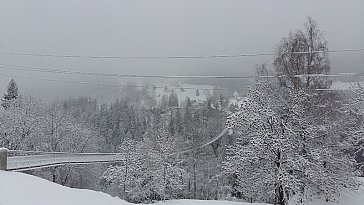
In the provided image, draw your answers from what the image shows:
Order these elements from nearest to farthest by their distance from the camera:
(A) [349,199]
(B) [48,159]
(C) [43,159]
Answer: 1. (A) [349,199]
2. (C) [43,159]
3. (B) [48,159]

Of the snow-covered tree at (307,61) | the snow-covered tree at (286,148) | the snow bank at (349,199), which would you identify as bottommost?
the snow bank at (349,199)

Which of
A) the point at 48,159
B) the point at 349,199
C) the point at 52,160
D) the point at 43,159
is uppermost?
the point at 43,159

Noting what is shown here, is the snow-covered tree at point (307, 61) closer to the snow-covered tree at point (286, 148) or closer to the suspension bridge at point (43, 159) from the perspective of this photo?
the snow-covered tree at point (286, 148)

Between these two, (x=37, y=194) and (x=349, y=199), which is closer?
(x=37, y=194)

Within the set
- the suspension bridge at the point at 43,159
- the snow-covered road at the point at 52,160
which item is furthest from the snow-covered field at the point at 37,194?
the snow-covered road at the point at 52,160

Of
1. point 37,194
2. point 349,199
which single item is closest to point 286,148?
→ point 349,199

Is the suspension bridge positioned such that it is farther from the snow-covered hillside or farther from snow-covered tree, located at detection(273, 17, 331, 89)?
snow-covered tree, located at detection(273, 17, 331, 89)

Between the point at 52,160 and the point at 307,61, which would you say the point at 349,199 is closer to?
the point at 307,61

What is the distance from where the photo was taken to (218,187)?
6475 centimetres

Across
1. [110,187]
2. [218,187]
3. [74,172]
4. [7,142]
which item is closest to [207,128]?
[218,187]

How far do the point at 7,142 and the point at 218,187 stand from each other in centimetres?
3457

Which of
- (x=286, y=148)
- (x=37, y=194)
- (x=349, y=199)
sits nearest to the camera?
(x=37, y=194)

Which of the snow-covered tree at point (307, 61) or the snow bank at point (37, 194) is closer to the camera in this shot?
the snow bank at point (37, 194)

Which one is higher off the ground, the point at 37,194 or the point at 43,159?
the point at 37,194
